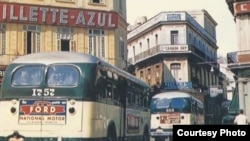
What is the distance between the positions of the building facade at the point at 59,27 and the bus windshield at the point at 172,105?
8577 millimetres

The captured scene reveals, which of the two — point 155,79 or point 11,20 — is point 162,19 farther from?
point 11,20

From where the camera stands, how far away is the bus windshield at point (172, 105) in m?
25.1

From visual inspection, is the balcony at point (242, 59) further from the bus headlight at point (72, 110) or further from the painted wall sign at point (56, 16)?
the bus headlight at point (72, 110)

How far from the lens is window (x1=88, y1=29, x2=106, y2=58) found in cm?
3309

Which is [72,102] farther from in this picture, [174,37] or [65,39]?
[174,37]

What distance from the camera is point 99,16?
33188 millimetres

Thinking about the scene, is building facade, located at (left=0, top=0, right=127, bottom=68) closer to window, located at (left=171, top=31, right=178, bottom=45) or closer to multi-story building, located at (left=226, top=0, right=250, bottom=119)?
multi-story building, located at (left=226, top=0, right=250, bottom=119)

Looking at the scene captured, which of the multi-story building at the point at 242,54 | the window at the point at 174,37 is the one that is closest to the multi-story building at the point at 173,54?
the window at the point at 174,37

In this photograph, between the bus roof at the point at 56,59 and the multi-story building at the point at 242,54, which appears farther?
the multi-story building at the point at 242,54

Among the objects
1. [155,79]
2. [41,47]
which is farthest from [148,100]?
[155,79]

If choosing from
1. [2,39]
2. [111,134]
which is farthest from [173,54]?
[111,134]

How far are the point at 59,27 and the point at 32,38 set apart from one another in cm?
216

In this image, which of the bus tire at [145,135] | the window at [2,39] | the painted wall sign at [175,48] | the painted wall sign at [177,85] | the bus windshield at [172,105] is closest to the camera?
the bus tire at [145,135]

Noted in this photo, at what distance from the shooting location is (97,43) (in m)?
33.2
